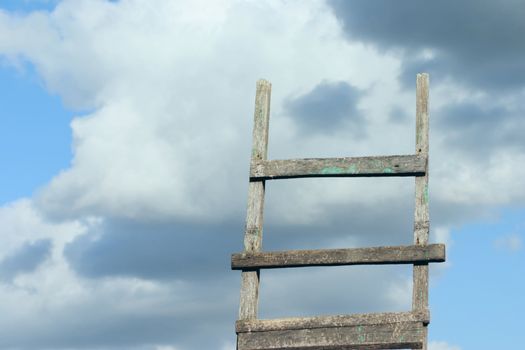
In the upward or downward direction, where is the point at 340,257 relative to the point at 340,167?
downward

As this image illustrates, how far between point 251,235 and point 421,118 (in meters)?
1.93

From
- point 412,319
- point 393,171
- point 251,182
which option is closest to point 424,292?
point 412,319

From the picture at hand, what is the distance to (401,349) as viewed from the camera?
9.51 metres

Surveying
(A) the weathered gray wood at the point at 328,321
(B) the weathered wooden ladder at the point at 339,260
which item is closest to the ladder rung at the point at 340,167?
(B) the weathered wooden ladder at the point at 339,260

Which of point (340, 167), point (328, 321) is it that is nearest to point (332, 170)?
point (340, 167)

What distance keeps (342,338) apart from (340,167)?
159 centimetres

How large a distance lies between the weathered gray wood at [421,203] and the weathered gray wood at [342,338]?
15 cm

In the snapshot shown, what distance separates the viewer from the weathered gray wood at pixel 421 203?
9477 millimetres

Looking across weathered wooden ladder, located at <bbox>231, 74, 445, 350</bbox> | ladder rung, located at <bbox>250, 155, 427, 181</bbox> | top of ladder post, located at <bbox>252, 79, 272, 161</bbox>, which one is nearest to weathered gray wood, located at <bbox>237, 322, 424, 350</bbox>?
weathered wooden ladder, located at <bbox>231, 74, 445, 350</bbox>

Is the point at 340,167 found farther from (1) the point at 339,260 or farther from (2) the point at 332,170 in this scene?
(1) the point at 339,260

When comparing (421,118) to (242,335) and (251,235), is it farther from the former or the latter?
(242,335)

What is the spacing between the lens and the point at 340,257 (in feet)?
31.7

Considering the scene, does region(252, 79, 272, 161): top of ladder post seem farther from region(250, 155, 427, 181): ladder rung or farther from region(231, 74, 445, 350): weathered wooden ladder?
region(250, 155, 427, 181): ladder rung

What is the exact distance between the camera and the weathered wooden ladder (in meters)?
9.48
